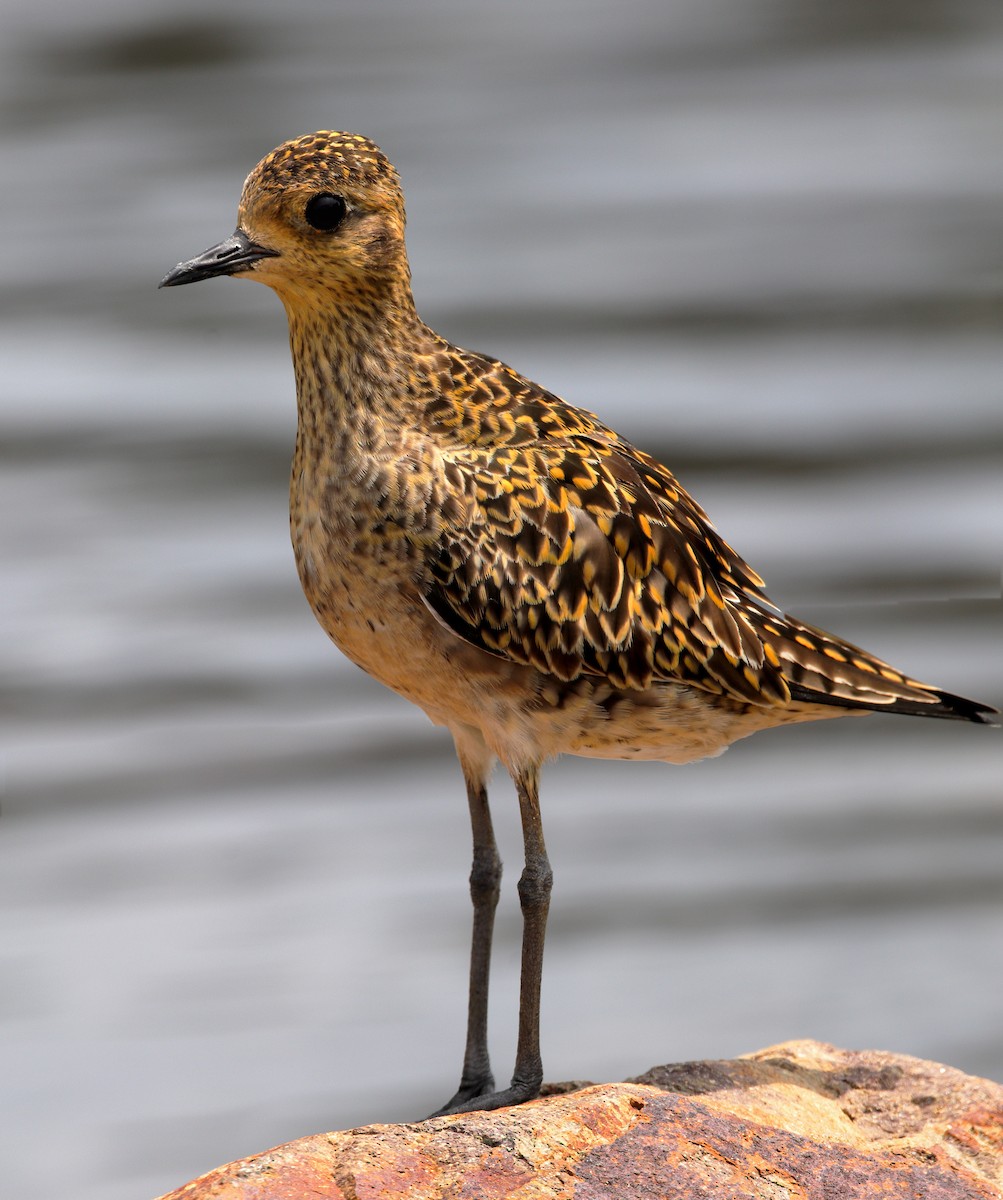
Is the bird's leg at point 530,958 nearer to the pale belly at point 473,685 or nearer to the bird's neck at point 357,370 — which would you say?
the pale belly at point 473,685

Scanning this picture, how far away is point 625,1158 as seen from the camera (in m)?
5.67

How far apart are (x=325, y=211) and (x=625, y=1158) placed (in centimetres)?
346

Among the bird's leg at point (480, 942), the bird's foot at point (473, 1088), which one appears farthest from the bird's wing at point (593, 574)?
the bird's foot at point (473, 1088)

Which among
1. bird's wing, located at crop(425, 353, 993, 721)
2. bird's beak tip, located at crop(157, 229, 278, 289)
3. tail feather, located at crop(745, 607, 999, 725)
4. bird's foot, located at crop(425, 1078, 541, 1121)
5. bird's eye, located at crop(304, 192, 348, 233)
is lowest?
bird's foot, located at crop(425, 1078, 541, 1121)

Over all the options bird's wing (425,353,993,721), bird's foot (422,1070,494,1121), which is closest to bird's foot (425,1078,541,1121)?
bird's foot (422,1070,494,1121)

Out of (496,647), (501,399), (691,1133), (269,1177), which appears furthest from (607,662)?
(269,1177)

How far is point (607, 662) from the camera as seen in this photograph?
6863mm

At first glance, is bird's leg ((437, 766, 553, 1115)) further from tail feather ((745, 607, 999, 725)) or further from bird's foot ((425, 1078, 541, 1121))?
tail feather ((745, 607, 999, 725))

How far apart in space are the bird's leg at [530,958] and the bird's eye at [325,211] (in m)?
2.16

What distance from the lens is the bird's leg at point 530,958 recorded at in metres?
6.98

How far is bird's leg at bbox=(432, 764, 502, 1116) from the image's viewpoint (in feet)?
24.7

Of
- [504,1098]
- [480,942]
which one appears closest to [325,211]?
[480,942]

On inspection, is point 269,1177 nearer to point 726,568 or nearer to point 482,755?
point 482,755

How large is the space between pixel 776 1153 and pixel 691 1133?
297 millimetres
